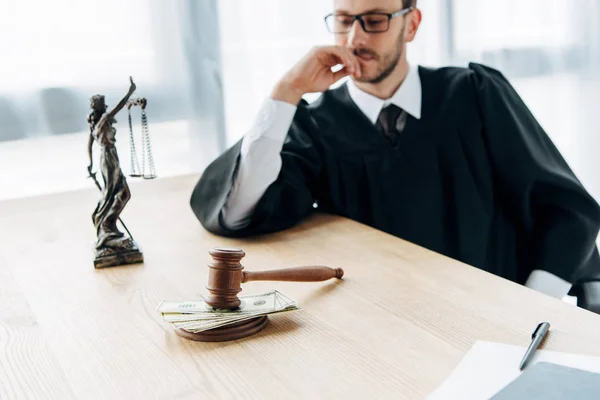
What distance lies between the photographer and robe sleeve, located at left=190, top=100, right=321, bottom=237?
156 centimetres

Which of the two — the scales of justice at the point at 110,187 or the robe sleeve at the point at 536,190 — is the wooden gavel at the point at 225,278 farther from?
the robe sleeve at the point at 536,190

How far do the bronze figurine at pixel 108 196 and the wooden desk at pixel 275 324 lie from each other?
32mm

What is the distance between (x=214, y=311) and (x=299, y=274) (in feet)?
0.59

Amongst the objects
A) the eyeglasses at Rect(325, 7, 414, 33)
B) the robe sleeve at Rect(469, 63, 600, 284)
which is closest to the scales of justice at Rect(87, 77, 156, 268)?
the eyeglasses at Rect(325, 7, 414, 33)

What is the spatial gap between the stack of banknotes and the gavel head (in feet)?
0.04

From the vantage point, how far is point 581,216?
5.60 feet

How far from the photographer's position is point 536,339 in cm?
94

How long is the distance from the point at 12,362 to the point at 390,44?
1122 mm

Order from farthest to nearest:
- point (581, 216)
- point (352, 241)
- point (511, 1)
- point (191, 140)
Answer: point (511, 1) → point (191, 140) → point (581, 216) → point (352, 241)

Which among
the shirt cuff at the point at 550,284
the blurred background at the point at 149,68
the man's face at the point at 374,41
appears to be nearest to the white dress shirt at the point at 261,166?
the shirt cuff at the point at 550,284

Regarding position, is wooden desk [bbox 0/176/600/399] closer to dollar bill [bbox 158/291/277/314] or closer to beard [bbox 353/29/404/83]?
dollar bill [bbox 158/291/277/314]

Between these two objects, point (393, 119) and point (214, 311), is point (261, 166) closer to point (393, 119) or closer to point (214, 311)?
point (393, 119)

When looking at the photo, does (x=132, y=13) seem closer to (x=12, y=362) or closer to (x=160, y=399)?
(x=12, y=362)

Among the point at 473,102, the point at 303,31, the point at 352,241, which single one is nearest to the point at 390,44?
the point at 473,102
